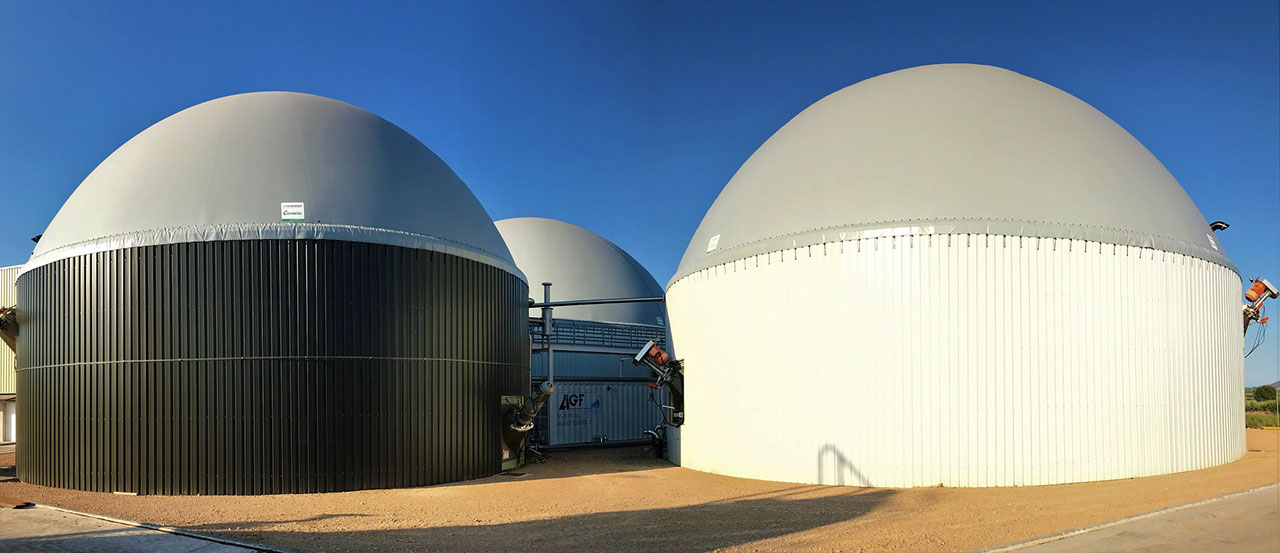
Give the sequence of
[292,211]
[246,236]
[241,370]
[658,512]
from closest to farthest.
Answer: [658,512] < [241,370] < [246,236] < [292,211]

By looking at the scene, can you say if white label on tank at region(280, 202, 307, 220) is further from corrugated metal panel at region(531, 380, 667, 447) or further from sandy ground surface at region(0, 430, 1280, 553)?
corrugated metal panel at region(531, 380, 667, 447)

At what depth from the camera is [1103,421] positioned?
1656 cm

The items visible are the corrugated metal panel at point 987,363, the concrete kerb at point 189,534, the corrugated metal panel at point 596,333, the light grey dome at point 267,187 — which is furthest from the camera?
the corrugated metal panel at point 596,333

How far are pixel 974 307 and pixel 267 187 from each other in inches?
551

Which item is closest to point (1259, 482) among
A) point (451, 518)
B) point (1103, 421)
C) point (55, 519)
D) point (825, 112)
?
point (1103, 421)

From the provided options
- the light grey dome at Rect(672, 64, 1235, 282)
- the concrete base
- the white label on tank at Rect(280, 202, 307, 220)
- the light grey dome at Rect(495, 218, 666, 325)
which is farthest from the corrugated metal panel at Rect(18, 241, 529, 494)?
the light grey dome at Rect(495, 218, 666, 325)

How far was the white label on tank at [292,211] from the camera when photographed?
1716 centimetres

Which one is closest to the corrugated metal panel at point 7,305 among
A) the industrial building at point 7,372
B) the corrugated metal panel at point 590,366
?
the industrial building at point 7,372

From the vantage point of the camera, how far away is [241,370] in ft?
54.7

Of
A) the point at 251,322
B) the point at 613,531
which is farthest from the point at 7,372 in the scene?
the point at 613,531

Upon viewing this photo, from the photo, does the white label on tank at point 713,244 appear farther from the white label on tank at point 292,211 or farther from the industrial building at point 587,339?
the white label on tank at point 292,211

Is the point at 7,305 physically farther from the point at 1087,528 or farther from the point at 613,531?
the point at 1087,528

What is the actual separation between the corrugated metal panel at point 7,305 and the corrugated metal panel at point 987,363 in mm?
27084

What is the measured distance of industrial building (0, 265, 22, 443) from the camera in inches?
1187
